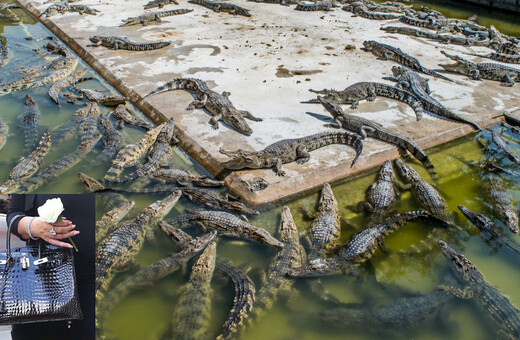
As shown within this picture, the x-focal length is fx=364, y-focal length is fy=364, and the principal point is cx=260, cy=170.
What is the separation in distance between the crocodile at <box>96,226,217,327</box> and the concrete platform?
1.03m

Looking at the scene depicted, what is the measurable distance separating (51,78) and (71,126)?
2843 mm

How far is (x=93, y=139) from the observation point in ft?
20.1

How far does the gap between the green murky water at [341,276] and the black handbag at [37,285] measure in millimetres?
1453

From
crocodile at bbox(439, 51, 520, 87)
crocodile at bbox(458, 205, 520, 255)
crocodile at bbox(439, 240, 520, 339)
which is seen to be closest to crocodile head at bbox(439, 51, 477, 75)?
crocodile at bbox(439, 51, 520, 87)

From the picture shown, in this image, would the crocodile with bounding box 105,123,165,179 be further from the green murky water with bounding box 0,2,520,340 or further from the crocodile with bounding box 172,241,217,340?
the crocodile with bounding box 172,241,217,340

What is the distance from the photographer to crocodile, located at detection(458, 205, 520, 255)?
173 inches

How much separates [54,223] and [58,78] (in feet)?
25.8

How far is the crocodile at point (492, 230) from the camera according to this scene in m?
4.39

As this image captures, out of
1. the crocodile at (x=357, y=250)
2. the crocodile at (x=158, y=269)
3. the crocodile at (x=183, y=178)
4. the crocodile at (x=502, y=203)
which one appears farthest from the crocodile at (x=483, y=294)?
the crocodile at (x=183, y=178)

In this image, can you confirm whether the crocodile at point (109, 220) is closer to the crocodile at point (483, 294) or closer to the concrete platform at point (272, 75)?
the concrete platform at point (272, 75)

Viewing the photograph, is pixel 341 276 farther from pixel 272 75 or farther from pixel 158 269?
pixel 272 75

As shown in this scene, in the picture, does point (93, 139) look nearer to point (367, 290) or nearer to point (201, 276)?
point (201, 276)

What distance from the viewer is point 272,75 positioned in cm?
830

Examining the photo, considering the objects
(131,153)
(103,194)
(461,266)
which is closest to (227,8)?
(131,153)
